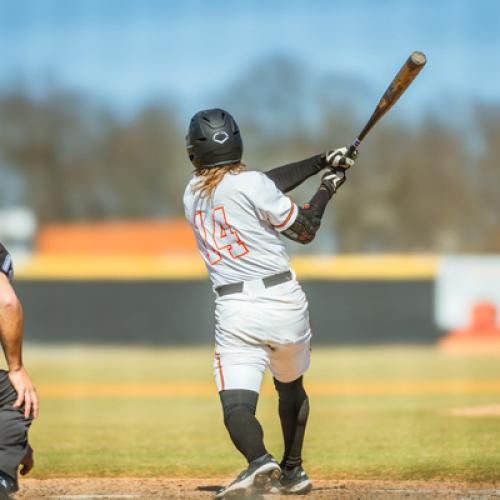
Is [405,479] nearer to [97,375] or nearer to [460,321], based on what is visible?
[97,375]

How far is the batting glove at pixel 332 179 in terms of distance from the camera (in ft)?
17.5

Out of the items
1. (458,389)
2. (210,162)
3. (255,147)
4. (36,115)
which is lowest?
(458,389)

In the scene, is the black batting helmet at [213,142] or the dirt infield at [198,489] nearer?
the black batting helmet at [213,142]

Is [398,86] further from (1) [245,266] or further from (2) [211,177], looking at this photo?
(1) [245,266]

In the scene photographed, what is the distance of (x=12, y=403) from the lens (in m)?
4.66

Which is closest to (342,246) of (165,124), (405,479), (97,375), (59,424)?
(165,124)

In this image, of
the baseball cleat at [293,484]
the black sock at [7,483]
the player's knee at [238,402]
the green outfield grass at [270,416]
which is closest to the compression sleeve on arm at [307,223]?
the player's knee at [238,402]

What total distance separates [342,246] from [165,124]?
31.3 ft

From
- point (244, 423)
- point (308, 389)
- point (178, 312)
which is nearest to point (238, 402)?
point (244, 423)

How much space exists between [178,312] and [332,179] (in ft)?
46.4

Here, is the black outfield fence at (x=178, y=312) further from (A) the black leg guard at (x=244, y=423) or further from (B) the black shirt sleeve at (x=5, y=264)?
(B) the black shirt sleeve at (x=5, y=264)

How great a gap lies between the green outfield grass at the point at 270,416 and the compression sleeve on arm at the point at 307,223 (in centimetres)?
203

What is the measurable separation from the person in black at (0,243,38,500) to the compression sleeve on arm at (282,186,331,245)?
4.47 ft

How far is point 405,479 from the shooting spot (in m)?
6.23
